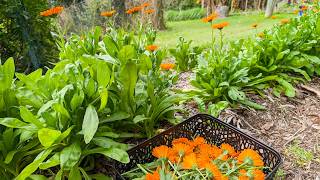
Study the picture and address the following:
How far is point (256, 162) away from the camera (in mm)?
1500

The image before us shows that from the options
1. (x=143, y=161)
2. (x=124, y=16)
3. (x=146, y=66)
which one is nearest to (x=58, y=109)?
(x=143, y=161)

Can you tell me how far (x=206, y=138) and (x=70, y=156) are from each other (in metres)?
0.89

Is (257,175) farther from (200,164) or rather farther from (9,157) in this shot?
(9,157)

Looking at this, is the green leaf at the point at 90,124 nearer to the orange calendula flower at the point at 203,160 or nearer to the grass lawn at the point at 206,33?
the orange calendula flower at the point at 203,160

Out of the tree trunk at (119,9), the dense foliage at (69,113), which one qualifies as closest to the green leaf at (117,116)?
the dense foliage at (69,113)

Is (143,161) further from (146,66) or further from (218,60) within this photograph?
(218,60)

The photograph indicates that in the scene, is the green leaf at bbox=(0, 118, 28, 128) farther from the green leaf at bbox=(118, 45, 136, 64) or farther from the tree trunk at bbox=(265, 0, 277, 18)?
the tree trunk at bbox=(265, 0, 277, 18)

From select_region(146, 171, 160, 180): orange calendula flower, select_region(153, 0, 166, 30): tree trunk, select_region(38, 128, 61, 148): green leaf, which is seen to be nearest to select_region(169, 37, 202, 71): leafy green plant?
select_region(146, 171, 160, 180): orange calendula flower

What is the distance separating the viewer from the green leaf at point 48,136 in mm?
1253

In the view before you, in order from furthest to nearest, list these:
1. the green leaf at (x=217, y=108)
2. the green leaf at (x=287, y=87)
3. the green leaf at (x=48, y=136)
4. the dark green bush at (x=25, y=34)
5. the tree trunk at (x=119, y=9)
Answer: the tree trunk at (x=119, y=9) → the dark green bush at (x=25, y=34) → the green leaf at (x=287, y=87) → the green leaf at (x=217, y=108) → the green leaf at (x=48, y=136)

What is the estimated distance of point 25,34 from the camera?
4.07m

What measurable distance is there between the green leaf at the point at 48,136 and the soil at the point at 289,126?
132cm

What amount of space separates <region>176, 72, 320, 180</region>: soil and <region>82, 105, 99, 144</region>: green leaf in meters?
1.17

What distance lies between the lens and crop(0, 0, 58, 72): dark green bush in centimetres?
396
